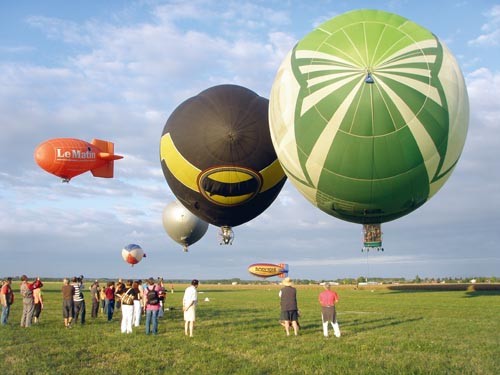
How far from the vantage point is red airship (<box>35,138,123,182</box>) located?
29859mm

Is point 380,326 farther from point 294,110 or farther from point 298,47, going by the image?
point 298,47

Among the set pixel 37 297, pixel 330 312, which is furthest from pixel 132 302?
pixel 330 312

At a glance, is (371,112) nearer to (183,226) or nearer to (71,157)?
(71,157)

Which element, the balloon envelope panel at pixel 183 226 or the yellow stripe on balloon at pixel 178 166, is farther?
the balloon envelope panel at pixel 183 226

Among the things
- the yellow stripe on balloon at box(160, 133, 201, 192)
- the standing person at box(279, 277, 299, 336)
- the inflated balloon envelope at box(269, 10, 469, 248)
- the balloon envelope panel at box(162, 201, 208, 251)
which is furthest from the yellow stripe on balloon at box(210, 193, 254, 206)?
the balloon envelope panel at box(162, 201, 208, 251)

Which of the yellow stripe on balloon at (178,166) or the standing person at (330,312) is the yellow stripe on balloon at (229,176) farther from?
the standing person at (330,312)

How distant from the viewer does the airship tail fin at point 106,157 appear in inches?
1299

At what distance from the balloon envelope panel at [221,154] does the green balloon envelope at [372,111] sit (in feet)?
14.3

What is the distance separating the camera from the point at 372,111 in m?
12.7

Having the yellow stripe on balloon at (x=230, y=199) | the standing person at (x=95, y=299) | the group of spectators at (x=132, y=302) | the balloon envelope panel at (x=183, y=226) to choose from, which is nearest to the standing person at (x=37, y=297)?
the group of spectators at (x=132, y=302)

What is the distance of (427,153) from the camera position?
13.4 meters

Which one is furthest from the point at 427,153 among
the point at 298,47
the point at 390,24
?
the point at 298,47

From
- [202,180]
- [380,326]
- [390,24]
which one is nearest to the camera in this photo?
[390,24]

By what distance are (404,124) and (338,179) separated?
2414 mm
